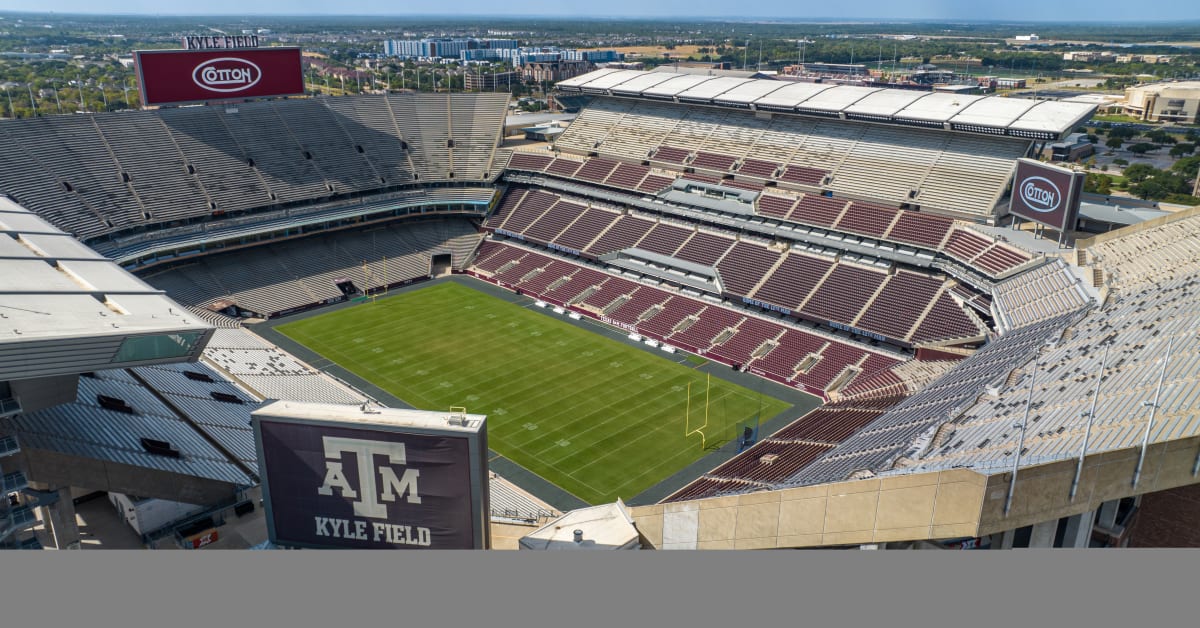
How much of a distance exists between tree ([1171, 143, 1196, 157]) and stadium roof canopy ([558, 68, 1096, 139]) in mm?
77161

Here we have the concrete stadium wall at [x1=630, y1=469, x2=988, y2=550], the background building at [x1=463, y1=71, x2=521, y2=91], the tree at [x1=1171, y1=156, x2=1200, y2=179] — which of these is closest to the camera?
the concrete stadium wall at [x1=630, y1=469, x2=988, y2=550]

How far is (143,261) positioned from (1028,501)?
61.0 meters

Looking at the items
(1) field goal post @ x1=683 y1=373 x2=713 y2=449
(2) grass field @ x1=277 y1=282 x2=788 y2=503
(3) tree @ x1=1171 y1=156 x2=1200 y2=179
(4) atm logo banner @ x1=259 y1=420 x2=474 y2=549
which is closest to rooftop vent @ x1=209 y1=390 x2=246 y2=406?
(2) grass field @ x1=277 y1=282 x2=788 y2=503

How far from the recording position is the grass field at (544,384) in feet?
134

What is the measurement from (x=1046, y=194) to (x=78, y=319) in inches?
1922

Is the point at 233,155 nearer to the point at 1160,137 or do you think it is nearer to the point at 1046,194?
the point at 1046,194

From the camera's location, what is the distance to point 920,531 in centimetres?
1689

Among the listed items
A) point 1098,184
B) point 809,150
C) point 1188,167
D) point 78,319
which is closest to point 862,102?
point 809,150

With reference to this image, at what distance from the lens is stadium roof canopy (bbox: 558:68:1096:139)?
2130 inches

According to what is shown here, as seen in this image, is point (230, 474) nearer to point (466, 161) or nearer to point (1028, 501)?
point (1028, 501)

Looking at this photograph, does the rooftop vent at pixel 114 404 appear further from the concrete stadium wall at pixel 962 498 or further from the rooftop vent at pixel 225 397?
the concrete stadium wall at pixel 962 498

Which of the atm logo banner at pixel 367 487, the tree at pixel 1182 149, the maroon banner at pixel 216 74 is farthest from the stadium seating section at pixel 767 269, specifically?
the tree at pixel 1182 149

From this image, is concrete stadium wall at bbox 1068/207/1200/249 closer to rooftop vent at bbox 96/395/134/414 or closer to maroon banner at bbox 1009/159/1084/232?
maroon banner at bbox 1009/159/1084/232

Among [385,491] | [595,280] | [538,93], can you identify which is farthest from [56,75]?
[385,491]
